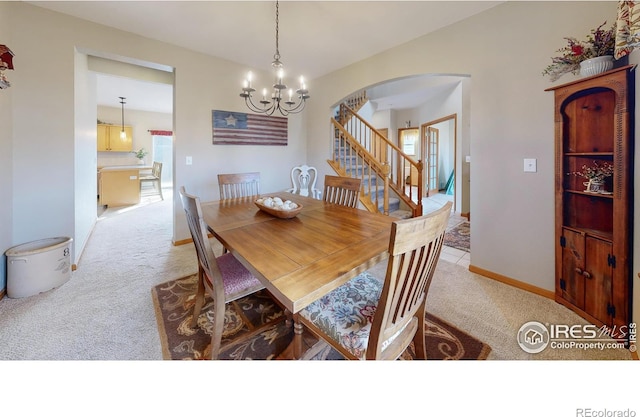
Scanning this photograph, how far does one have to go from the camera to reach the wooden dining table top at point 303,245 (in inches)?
35.9

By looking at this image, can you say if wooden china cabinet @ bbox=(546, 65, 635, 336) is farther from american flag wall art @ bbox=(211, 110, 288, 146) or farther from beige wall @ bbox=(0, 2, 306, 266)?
beige wall @ bbox=(0, 2, 306, 266)

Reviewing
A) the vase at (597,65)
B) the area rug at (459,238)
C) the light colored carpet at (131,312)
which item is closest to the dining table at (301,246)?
the light colored carpet at (131,312)

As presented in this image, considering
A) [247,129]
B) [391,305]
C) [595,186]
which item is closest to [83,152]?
[247,129]

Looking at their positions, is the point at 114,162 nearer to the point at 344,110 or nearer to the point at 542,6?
the point at 344,110

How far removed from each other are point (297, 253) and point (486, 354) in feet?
4.26

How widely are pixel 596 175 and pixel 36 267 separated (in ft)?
14.3

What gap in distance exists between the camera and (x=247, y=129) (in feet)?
12.7

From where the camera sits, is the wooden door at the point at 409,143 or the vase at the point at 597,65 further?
the wooden door at the point at 409,143

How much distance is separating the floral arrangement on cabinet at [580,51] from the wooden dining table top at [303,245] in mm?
1713

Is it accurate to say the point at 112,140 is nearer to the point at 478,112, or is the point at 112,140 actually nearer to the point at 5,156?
the point at 5,156

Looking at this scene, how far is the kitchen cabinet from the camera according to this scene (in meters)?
7.12

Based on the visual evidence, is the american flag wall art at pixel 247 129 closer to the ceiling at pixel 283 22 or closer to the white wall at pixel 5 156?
the ceiling at pixel 283 22

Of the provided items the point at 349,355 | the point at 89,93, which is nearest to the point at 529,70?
the point at 349,355

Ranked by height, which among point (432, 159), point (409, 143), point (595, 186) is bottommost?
point (595, 186)
